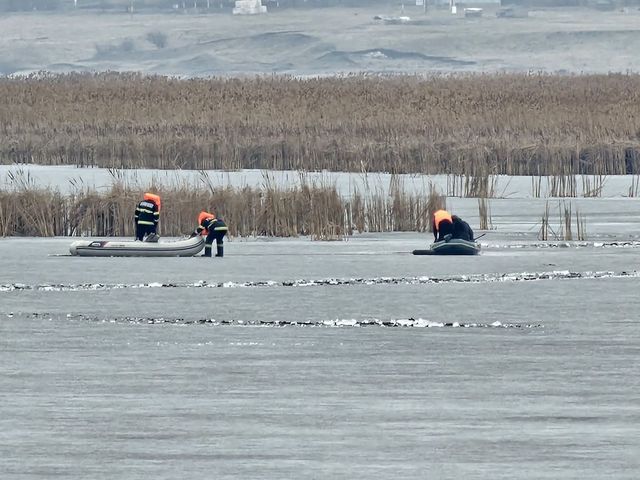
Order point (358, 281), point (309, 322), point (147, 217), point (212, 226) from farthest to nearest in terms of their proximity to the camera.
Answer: point (147, 217)
point (212, 226)
point (358, 281)
point (309, 322)

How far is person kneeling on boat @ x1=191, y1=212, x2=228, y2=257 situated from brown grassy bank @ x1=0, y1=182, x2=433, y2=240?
100 inches

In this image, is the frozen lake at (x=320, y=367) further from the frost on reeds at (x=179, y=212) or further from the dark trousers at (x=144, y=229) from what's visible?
the frost on reeds at (x=179, y=212)

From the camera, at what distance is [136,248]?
72.4 feet

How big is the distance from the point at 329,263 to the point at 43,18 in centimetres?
11503

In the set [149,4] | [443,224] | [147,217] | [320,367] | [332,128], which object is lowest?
[320,367]

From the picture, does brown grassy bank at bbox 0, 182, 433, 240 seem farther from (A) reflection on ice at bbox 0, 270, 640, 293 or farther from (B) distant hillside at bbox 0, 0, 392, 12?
(B) distant hillside at bbox 0, 0, 392, 12

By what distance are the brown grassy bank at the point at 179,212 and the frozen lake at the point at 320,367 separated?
126 inches

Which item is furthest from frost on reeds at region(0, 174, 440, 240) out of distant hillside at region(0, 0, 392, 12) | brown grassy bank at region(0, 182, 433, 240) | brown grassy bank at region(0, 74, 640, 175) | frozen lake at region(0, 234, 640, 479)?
distant hillside at region(0, 0, 392, 12)

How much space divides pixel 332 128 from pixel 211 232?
18947 mm

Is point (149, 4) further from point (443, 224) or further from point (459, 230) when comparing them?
point (459, 230)

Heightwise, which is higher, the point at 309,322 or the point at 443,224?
the point at 443,224

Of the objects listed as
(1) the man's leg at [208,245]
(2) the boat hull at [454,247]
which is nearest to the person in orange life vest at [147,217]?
(1) the man's leg at [208,245]

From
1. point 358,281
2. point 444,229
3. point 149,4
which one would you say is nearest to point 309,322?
point 358,281

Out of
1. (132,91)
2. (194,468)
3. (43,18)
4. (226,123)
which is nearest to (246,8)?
(43,18)
